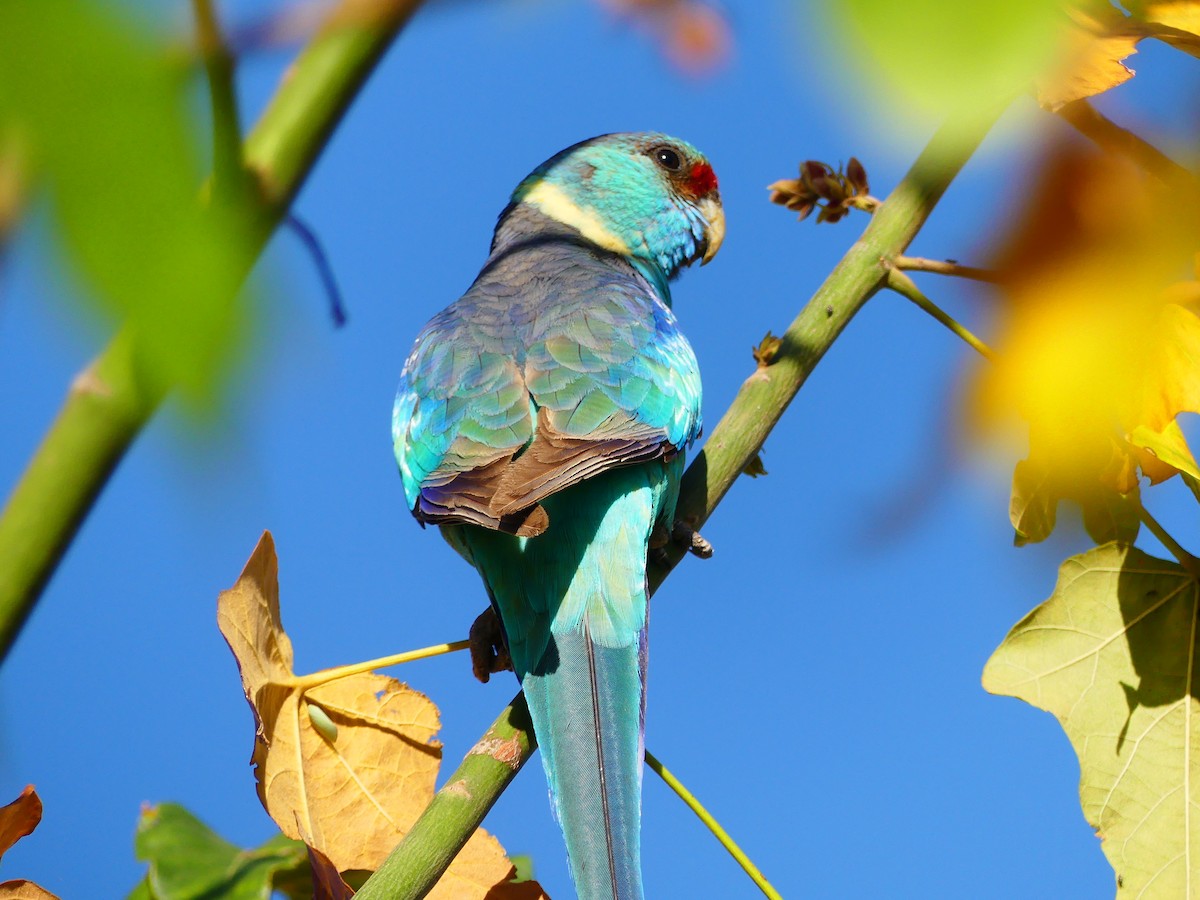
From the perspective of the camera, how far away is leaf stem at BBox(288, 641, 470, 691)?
6.54ft

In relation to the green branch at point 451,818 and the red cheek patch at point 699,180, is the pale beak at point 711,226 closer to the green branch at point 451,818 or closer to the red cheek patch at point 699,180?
the red cheek patch at point 699,180

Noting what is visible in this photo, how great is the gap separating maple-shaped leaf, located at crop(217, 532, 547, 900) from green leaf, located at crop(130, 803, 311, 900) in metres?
0.26

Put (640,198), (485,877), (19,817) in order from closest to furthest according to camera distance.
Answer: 1. (19,817)
2. (485,877)
3. (640,198)

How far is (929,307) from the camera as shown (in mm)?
1944

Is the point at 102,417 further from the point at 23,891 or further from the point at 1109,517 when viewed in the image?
the point at 1109,517

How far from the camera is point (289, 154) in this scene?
2.70 feet

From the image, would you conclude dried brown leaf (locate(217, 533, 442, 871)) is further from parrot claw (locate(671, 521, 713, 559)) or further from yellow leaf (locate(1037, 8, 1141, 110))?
yellow leaf (locate(1037, 8, 1141, 110))

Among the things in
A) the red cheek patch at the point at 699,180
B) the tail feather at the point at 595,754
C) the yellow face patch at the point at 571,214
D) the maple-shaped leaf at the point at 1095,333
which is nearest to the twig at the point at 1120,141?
the maple-shaped leaf at the point at 1095,333

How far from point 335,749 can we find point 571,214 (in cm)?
224

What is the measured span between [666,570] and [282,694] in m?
0.80

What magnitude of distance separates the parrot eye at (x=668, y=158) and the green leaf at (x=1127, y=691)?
92.1 inches

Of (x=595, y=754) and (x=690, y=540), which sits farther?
(x=690, y=540)

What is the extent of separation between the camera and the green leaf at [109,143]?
0.47 m

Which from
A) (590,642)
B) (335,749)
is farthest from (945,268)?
(335,749)
